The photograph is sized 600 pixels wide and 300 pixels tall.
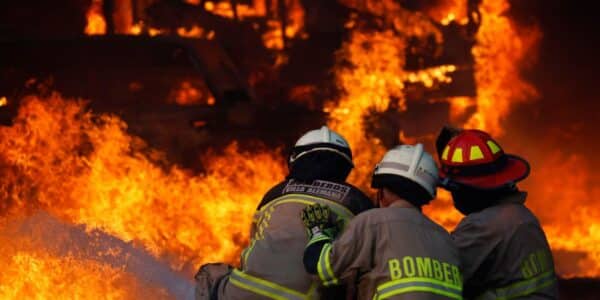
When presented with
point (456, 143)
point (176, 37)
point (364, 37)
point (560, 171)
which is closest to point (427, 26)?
point (364, 37)

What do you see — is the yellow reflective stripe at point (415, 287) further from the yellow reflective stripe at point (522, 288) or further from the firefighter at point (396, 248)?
the yellow reflective stripe at point (522, 288)

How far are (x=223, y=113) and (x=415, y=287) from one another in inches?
189

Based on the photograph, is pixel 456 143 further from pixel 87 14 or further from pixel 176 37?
pixel 87 14

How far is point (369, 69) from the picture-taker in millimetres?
13305

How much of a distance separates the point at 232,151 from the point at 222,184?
351 millimetres

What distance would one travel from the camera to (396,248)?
10.4 ft

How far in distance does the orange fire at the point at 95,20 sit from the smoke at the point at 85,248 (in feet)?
28.4

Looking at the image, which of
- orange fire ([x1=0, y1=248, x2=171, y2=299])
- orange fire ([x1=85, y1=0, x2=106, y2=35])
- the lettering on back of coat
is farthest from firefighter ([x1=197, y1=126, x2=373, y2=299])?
orange fire ([x1=85, y1=0, x2=106, y2=35])

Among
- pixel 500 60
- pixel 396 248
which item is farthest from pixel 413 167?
pixel 500 60

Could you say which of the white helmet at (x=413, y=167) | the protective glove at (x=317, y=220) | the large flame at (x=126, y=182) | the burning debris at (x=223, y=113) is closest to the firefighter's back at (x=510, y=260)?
the white helmet at (x=413, y=167)

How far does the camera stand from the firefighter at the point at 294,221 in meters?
3.64

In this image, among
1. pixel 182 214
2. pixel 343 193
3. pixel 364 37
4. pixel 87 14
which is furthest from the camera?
pixel 364 37

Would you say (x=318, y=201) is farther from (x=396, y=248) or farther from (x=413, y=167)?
(x=396, y=248)

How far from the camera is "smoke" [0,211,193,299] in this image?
4.55 metres
